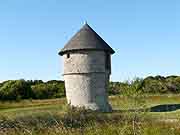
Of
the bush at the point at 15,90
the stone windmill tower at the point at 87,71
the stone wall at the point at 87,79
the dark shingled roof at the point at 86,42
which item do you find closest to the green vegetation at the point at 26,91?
the bush at the point at 15,90

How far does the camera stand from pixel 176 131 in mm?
6117

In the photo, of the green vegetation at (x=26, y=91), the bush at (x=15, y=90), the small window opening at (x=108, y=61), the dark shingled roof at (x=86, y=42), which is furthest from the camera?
the green vegetation at (x=26, y=91)

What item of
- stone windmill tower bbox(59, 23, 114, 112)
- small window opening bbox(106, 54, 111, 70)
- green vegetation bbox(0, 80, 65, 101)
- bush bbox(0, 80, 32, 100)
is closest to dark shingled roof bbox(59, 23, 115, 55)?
stone windmill tower bbox(59, 23, 114, 112)

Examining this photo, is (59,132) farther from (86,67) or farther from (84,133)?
(86,67)

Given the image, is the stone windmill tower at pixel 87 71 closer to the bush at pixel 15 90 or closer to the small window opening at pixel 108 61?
the small window opening at pixel 108 61

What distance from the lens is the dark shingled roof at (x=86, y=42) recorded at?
27.1m

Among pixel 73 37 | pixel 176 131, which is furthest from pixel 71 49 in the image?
pixel 176 131

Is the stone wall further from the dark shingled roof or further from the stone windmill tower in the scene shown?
the dark shingled roof

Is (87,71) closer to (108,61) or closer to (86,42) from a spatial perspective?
(86,42)

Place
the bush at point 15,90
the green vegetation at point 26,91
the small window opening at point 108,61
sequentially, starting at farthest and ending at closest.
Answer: the green vegetation at point 26,91 < the bush at point 15,90 < the small window opening at point 108,61

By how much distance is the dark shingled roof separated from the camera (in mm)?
27094

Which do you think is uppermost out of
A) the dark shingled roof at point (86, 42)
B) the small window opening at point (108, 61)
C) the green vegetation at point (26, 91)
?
the dark shingled roof at point (86, 42)

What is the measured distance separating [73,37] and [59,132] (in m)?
23.2

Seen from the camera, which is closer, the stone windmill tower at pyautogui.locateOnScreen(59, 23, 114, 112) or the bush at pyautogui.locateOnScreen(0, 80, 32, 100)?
the stone windmill tower at pyautogui.locateOnScreen(59, 23, 114, 112)
